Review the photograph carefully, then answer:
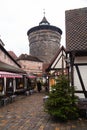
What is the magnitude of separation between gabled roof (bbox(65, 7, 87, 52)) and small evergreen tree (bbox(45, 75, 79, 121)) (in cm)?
184

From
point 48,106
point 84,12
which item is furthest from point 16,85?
point 48,106

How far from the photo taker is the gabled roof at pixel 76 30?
34.0ft

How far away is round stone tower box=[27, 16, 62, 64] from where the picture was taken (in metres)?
58.9

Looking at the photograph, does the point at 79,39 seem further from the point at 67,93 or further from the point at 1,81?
the point at 1,81

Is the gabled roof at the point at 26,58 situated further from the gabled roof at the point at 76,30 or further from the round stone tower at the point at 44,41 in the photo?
the gabled roof at the point at 76,30

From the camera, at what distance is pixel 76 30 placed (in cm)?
1176

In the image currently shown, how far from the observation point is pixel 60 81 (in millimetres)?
9633

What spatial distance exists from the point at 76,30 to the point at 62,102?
465cm

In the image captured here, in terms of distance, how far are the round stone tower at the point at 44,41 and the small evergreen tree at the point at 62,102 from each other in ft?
162

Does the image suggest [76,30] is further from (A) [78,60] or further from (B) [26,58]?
(B) [26,58]

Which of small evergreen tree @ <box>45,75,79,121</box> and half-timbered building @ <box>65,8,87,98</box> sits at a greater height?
half-timbered building @ <box>65,8,87,98</box>

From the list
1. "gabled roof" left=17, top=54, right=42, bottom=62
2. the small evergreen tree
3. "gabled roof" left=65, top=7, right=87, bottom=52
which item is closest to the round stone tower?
"gabled roof" left=17, top=54, right=42, bottom=62

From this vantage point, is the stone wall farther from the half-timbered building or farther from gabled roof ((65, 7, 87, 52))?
the half-timbered building

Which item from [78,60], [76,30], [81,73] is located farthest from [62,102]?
[76,30]
